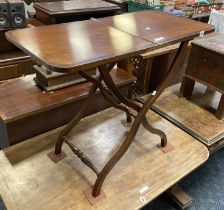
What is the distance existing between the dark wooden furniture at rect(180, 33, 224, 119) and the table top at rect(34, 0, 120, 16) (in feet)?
2.37

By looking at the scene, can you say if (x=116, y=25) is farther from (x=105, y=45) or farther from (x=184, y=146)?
(x=184, y=146)

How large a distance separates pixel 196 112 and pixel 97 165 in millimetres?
764

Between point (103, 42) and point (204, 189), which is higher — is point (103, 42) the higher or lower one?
the higher one

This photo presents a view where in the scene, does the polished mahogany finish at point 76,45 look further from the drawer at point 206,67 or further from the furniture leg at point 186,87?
the furniture leg at point 186,87

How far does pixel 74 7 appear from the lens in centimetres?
186

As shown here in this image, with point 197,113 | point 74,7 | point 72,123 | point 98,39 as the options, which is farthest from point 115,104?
point 74,7

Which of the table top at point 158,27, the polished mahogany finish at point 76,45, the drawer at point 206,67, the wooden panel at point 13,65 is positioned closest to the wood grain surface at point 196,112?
the drawer at point 206,67

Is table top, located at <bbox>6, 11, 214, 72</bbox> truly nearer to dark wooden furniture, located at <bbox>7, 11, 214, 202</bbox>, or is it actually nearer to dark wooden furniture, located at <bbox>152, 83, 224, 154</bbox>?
dark wooden furniture, located at <bbox>7, 11, 214, 202</bbox>

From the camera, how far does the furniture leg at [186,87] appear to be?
1740 mm

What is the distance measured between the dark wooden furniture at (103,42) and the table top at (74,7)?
582 mm

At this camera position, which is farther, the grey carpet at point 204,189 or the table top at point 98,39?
the grey carpet at point 204,189

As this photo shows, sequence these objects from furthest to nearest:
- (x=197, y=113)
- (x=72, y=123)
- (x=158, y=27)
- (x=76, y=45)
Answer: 1. (x=197, y=113)
2. (x=72, y=123)
3. (x=158, y=27)
4. (x=76, y=45)

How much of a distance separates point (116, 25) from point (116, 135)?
61cm

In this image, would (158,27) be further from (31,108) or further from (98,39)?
(31,108)
